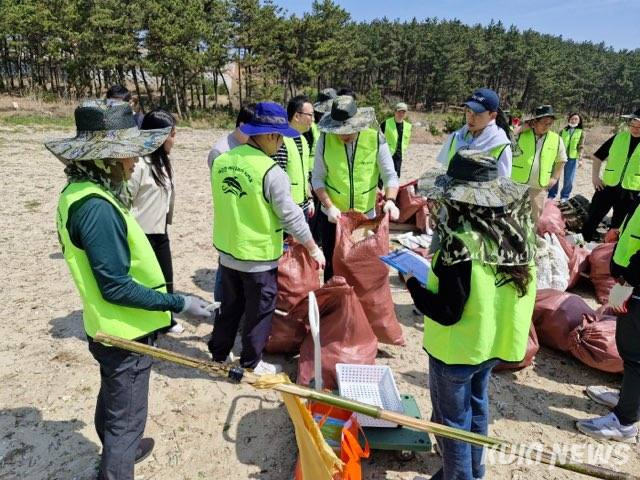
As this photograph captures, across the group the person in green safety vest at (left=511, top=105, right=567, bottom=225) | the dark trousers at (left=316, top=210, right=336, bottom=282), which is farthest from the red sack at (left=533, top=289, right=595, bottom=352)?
the person in green safety vest at (left=511, top=105, right=567, bottom=225)

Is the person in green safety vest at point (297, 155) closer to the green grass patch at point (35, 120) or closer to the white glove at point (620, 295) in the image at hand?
the white glove at point (620, 295)

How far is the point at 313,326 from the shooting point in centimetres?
217

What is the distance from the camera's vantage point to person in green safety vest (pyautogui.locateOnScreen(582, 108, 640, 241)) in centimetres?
465

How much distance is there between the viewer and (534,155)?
15.8 ft

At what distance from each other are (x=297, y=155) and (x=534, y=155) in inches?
114

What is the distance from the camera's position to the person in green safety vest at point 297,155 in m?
3.22

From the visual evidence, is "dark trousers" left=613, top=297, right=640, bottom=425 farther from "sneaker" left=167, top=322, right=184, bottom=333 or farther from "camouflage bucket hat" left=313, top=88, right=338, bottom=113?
"camouflage bucket hat" left=313, top=88, right=338, bottom=113

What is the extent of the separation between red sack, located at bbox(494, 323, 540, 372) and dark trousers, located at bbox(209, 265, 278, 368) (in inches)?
63.1

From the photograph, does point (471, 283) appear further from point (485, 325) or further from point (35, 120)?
point (35, 120)

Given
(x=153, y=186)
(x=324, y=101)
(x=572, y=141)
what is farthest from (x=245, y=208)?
(x=572, y=141)

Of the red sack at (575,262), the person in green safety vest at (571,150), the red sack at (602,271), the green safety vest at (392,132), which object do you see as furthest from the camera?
the person in green safety vest at (571,150)

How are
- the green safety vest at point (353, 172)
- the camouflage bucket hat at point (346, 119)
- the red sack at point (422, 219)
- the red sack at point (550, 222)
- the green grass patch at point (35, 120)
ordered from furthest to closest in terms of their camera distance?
the green grass patch at point (35, 120), the red sack at point (422, 219), the red sack at point (550, 222), the green safety vest at point (353, 172), the camouflage bucket hat at point (346, 119)

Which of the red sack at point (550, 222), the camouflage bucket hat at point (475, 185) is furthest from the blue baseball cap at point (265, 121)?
the red sack at point (550, 222)

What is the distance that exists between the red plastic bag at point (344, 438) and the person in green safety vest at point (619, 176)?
3.97 m
